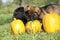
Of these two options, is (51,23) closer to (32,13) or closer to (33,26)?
(33,26)

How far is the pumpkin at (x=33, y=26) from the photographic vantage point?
209 inches

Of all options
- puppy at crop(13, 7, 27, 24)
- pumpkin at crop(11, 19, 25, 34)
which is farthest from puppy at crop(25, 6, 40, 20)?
pumpkin at crop(11, 19, 25, 34)

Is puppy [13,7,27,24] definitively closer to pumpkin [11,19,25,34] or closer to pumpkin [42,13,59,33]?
pumpkin [11,19,25,34]

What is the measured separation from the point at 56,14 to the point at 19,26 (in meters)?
1.01

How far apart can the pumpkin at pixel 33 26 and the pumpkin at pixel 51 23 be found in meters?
0.17

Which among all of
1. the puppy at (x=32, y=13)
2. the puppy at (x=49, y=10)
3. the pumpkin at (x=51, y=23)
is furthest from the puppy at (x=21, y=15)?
the pumpkin at (x=51, y=23)

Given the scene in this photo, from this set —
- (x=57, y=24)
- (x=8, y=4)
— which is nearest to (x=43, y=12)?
(x=57, y=24)

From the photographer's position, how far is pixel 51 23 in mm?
5406

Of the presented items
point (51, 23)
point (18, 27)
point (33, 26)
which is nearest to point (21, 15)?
point (18, 27)

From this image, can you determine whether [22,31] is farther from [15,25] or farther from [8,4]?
[8,4]

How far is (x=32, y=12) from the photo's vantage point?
563cm

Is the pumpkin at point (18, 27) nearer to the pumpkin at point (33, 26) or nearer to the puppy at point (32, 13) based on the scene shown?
the pumpkin at point (33, 26)

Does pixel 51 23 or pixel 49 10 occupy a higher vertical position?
pixel 49 10

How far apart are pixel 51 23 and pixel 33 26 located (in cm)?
45
